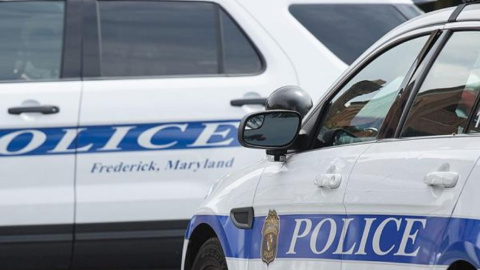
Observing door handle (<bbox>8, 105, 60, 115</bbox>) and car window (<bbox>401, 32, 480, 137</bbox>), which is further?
door handle (<bbox>8, 105, 60, 115</bbox>)

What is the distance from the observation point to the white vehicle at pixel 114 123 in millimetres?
7230

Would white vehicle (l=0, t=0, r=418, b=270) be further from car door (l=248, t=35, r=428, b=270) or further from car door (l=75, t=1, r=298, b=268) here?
car door (l=248, t=35, r=428, b=270)

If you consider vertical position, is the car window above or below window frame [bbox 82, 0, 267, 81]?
below

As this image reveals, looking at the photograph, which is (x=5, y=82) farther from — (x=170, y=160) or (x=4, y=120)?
(x=170, y=160)

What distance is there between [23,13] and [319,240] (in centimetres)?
350

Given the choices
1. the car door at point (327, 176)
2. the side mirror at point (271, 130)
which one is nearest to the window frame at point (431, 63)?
the car door at point (327, 176)

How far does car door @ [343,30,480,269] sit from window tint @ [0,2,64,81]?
3517 mm

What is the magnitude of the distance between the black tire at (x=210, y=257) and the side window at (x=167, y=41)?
2149 millimetres

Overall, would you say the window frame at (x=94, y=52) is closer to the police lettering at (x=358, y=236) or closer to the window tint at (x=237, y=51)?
the window tint at (x=237, y=51)

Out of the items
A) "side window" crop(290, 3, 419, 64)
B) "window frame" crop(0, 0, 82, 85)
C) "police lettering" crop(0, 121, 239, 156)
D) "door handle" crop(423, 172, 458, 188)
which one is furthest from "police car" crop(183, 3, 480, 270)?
"side window" crop(290, 3, 419, 64)

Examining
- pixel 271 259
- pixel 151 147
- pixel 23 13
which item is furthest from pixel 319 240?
pixel 23 13

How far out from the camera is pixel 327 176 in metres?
4.32

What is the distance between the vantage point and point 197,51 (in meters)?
7.52

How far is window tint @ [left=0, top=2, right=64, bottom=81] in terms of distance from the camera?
24.0ft
